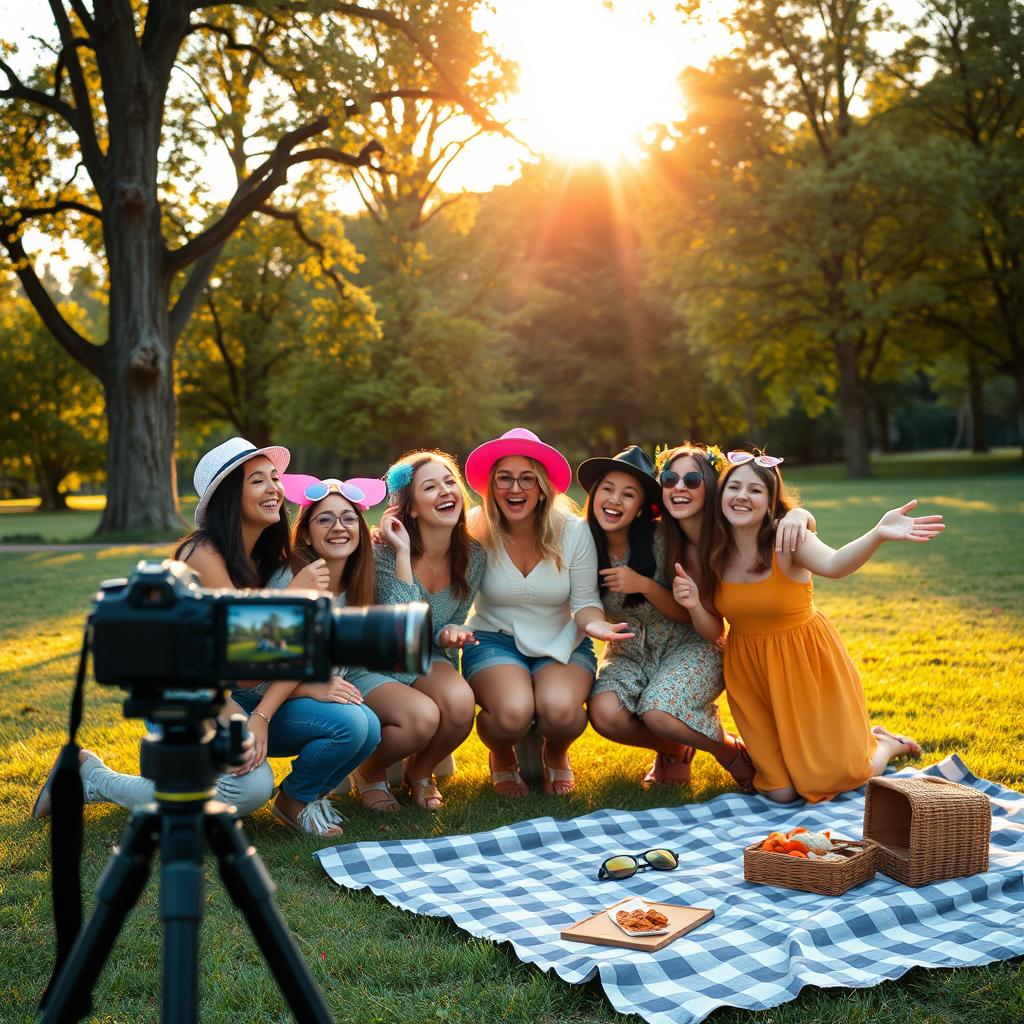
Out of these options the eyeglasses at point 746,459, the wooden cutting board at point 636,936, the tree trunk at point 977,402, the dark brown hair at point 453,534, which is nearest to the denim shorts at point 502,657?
the dark brown hair at point 453,534

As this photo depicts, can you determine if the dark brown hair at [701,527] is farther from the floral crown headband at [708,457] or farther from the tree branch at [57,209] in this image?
the tree branch at [57,209]

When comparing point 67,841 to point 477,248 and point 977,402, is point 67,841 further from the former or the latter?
point 977,402

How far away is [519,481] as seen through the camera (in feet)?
17.6

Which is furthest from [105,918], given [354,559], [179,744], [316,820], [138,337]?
[138,337]

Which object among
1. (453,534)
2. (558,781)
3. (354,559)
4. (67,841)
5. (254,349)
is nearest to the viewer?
(67,841)

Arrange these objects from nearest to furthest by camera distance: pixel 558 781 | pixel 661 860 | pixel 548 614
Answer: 1. pixel 661 860
2. pixel 558 781
3. pixel 548 614

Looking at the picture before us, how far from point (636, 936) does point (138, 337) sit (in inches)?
641

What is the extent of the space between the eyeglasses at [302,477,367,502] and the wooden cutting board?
2171mm

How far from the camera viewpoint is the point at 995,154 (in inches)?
1136

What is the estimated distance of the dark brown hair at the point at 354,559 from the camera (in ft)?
15.9

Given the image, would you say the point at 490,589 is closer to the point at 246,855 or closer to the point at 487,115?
the point at 246,855

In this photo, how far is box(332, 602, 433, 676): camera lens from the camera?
5.77 ft

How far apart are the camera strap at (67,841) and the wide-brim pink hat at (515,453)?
10.8 ft

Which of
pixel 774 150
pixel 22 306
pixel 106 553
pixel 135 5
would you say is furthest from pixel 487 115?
pixel 22 306
